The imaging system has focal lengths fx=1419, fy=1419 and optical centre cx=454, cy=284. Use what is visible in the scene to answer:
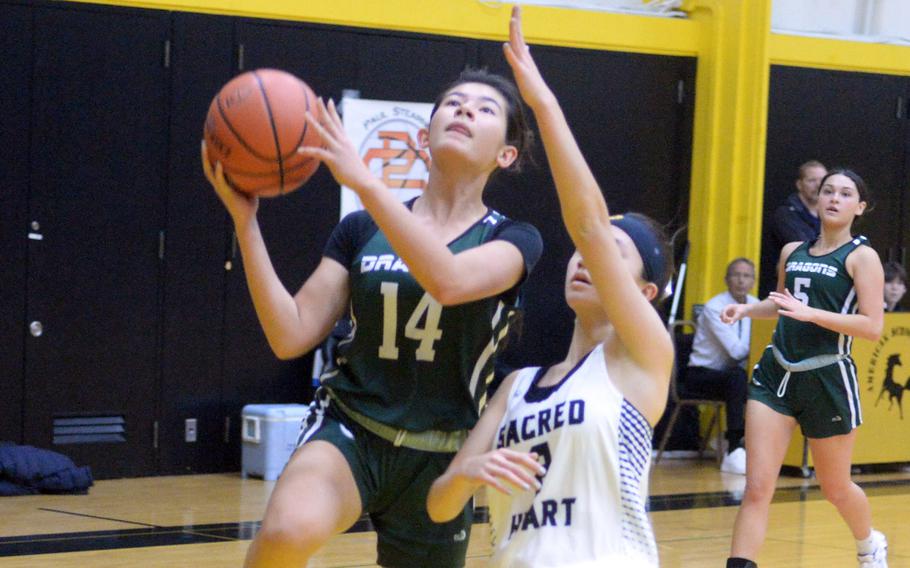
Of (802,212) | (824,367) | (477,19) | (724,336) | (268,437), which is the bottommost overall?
(268,437)

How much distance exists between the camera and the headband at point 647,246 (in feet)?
9.68

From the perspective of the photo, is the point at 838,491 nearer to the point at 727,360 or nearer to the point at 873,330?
the point at 873,330

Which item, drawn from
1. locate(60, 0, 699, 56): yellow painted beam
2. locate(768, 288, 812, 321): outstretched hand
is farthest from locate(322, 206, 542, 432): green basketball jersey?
locate(60, 0, 699, 56): yellow painted beam

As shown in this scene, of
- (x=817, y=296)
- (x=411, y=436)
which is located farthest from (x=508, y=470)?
(x=817, y=296)

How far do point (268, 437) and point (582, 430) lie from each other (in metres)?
5.86

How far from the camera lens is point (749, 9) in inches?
405

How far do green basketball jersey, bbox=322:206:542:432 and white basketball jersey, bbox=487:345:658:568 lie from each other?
608 millimetres

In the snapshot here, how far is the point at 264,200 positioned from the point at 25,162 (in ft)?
4.70

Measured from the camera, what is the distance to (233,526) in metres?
6.74

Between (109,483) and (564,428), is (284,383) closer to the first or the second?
(109,483)

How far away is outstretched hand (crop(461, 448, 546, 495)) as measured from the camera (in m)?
2.56

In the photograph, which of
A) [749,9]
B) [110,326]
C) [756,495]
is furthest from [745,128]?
[756,495]

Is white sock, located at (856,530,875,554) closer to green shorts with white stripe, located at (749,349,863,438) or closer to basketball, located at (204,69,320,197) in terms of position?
green shorts with white stripe, located at (749,349,863,438)

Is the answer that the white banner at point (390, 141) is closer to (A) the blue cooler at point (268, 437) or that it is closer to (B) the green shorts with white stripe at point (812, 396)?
(A) the blue cooler at point (268, 437)
